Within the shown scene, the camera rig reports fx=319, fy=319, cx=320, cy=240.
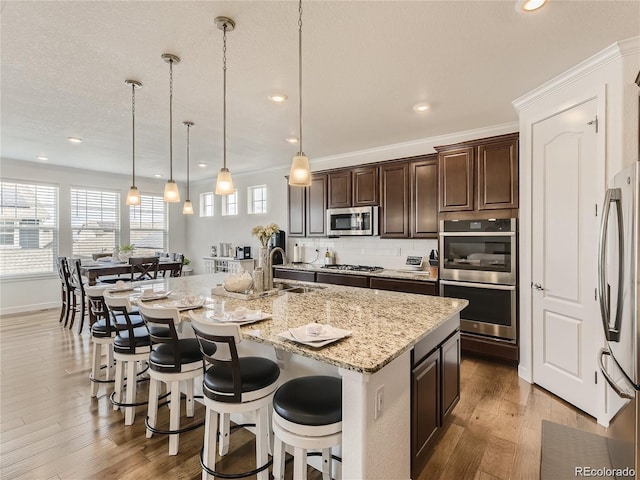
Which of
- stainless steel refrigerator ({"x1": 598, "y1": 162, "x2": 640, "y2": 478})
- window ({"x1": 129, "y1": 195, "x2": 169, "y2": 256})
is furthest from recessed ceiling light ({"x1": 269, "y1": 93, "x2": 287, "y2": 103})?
window ({"x1": 129, "y1": 195, "x2": 169, "y2": 256})

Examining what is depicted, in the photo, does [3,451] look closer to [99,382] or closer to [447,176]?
[99,382]

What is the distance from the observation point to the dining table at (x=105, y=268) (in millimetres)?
4531

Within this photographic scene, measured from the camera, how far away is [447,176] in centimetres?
377

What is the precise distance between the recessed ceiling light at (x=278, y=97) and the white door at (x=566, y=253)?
236 centimetres

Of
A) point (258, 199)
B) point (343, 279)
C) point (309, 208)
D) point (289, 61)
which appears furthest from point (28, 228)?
point (289, 61)

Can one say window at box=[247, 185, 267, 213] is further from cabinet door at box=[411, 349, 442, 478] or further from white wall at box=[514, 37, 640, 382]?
cabinet door at box=[411, 349, 442, 478]

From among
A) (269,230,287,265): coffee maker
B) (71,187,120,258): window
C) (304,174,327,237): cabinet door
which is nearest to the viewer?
(304,174,327,237): cabinet door

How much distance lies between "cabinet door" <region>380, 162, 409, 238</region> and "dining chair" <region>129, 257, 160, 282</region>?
3618mm

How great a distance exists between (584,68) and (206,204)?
23.4ft

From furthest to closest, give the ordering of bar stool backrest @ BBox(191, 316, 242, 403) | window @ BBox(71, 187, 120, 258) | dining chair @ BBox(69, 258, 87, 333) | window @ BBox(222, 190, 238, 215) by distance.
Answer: window @ BBox(222, 190, 238, 215) < window @ BBox(71, 187, 120, 258) < dining chair @ BBox(69, 258, 87, 333) < bar stool backrest @ BBox(191, 316, 242, 403)

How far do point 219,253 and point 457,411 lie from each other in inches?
223

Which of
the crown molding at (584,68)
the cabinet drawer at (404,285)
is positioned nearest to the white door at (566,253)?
the crown molding at (584,68)

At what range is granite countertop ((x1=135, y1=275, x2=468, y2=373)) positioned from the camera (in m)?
1.36

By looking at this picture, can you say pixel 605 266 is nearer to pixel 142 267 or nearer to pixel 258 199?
pixel 142 267
